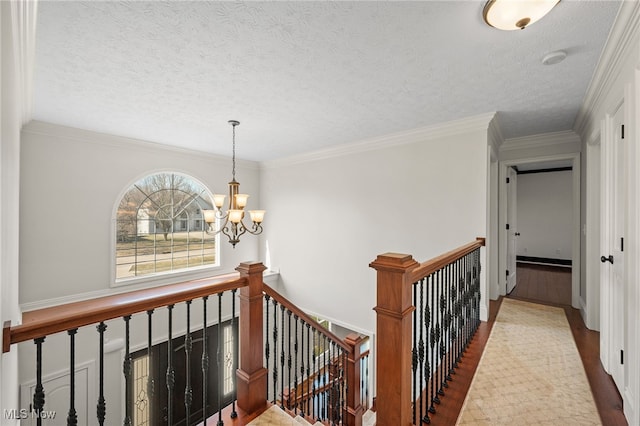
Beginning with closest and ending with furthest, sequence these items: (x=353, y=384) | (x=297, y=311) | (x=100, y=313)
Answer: (x=100, y=313), (x=297, y=311), (x=353, y=384)

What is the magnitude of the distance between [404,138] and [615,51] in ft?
7.23

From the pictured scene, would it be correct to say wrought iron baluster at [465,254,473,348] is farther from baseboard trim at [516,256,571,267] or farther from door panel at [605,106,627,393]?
baseboard trim at [516,256,571,267]

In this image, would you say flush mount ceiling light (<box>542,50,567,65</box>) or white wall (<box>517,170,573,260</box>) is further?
white wall (<box>517,170,573,260</box>)

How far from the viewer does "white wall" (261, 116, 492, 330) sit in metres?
3.47

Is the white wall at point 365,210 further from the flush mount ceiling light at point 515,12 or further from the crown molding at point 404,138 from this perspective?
the flush mount ceiling light at point 515,12

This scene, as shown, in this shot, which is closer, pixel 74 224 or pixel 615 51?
pixel 615 51

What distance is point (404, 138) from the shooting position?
394 cm

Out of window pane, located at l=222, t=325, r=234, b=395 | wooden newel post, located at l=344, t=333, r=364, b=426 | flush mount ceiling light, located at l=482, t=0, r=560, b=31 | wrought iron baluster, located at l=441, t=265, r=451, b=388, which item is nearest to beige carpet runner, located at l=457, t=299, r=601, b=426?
wrought iron baluster, located at l=441, t=265, r=451, b=388

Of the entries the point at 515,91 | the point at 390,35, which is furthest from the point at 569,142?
the point at 390,35

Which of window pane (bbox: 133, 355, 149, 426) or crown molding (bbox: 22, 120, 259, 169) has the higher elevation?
crown molding (bbox: 22, 120, 259, 169)

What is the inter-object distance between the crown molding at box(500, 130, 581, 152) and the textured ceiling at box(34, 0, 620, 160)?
1.02 feet

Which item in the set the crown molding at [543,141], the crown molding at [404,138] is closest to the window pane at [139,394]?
the crown molding at [404,138]

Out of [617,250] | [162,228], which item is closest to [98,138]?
[162,228]

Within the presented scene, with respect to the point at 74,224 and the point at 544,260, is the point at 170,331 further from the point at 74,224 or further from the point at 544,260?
the point at 544,260
